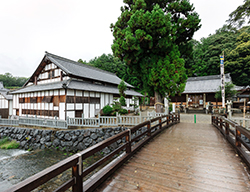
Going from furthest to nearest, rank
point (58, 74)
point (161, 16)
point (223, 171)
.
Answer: point (58, 74)
point (161, 16)
point (223, 171)

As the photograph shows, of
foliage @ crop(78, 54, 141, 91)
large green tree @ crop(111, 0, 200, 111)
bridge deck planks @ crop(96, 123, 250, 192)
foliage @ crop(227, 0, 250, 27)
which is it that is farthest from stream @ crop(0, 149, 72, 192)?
foliage @ crop(78, 54, 141, 91)

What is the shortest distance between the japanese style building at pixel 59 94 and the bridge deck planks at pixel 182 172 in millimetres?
9419

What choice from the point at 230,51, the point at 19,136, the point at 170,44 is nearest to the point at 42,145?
the point at 19,136

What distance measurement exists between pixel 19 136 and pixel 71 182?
13.2 meters

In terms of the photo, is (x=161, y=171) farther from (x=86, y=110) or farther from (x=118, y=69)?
(x=118, y=69)

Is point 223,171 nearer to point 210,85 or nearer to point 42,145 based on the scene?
point 42,145

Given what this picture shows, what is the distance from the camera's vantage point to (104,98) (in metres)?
15.0

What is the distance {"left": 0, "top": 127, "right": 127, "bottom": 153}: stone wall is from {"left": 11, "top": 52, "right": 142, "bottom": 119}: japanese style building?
191cm

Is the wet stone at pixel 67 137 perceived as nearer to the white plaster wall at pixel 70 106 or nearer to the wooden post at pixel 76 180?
the white plaster wall at pixel 70 106

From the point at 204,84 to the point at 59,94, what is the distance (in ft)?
77.7

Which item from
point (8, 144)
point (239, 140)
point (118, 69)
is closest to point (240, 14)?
point (239, 140)

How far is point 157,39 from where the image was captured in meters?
10.3

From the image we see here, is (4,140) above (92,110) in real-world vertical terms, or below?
below

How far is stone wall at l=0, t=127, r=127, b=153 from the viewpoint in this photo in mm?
9359
